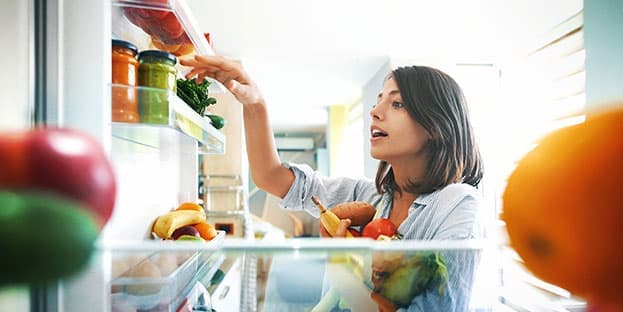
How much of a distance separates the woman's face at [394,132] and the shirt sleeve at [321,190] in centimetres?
14

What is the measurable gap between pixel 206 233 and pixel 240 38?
0.48 meters

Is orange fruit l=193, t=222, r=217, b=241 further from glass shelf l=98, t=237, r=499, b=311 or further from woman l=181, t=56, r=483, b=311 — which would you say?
glass shelf l=98, t=237, r=499, b=311

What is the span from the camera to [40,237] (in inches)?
4.5

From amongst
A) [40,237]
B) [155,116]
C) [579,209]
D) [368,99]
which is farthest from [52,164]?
[368,99]

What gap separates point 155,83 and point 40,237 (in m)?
0.34

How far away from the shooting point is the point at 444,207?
1.68 feet

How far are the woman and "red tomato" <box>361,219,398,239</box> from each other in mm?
14

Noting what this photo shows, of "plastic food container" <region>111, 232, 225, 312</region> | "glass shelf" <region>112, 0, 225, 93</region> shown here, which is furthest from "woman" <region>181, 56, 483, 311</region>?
"plastic food container" <region>111, 232, 225, 312</region>

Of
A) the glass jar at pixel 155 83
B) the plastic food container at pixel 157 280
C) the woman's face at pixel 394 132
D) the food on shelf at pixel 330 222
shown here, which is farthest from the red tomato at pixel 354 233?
the glass jar at pixel 155 83

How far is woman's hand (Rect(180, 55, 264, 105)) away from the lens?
486 millimetres

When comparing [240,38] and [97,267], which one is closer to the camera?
[97,267]

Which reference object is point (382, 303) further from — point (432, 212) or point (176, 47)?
point (176, 47)

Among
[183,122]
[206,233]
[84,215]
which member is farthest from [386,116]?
[84,215]

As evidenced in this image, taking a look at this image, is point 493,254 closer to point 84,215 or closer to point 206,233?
point 84,215
